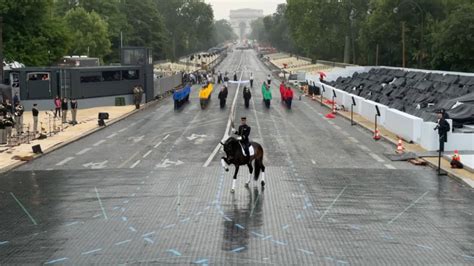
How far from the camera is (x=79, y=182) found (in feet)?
70.6

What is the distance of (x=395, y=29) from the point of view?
278ft

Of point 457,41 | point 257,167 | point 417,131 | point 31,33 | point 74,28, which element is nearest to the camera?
point 257,167

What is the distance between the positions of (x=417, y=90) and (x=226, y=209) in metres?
39.4

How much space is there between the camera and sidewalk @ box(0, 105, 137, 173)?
88.3 feet

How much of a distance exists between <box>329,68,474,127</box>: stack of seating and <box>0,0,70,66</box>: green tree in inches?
1296

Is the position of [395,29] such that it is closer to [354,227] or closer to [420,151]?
[420,151]

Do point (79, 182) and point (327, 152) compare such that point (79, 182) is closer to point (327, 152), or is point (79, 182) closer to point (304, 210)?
point (304, 210)

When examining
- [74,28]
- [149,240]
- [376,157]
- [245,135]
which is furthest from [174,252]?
[74,28]

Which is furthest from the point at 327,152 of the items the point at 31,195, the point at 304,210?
the point at 31,195

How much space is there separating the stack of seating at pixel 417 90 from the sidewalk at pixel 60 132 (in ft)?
62.5

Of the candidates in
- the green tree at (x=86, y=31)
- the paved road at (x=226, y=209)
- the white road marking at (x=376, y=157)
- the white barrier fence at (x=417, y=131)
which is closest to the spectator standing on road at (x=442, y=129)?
the white barrier fence at (x=417, y=131)

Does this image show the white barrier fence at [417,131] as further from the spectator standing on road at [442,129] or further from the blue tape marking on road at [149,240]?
the blue tape marking on road at [149,240]

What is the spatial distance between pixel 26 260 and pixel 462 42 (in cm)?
5851

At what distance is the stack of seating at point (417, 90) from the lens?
38.8 meters
